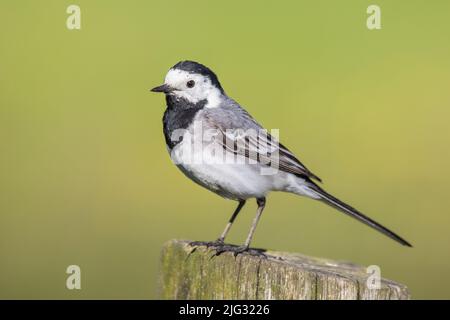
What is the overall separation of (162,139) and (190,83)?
4767 millimetres

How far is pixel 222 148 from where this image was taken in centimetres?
651

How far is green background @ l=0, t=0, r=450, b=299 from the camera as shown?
9.39 m

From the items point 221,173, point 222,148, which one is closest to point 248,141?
point 222,148

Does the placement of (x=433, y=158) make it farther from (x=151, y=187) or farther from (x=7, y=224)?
(x=7, y=224)

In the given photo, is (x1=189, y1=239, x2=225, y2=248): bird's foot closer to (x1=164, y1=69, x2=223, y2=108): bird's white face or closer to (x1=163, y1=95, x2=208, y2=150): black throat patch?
(x1=163, y1=95, x2=208, y2=150): black throat patch

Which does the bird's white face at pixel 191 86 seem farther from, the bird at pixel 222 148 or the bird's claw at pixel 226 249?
the bird's claw at pixel 226 249

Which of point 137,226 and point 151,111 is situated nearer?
point 137,226

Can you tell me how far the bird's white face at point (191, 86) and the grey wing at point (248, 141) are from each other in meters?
0.15

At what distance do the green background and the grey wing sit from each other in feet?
8.08

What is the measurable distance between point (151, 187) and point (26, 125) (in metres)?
1.96

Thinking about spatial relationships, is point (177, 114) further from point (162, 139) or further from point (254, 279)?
point (162, 139)

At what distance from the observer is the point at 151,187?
10.9 m
